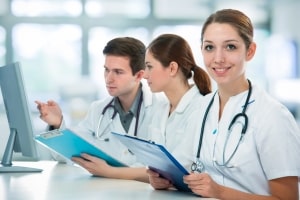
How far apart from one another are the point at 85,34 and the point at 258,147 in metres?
4.81

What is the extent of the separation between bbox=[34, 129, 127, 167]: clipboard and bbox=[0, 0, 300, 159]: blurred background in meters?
3.98

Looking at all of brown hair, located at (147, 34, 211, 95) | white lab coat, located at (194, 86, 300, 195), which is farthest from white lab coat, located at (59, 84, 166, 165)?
white lab coat, located at (194, 86, 300, 195)

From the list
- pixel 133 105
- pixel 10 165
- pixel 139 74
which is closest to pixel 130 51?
pixel 139 74

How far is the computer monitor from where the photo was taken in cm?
204

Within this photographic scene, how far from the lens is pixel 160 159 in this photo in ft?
5.06

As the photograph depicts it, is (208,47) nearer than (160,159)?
No

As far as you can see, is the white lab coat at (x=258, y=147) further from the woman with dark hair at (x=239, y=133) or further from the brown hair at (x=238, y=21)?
the brown hair at (x=238, y=21)

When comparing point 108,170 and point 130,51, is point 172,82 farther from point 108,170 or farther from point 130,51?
point 108,170

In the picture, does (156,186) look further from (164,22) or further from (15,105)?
(164,22)

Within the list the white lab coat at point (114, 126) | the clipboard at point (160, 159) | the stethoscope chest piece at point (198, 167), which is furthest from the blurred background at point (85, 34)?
the clipboard at point (160, 159)

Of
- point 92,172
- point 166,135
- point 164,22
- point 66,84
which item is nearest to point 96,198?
point 92,172

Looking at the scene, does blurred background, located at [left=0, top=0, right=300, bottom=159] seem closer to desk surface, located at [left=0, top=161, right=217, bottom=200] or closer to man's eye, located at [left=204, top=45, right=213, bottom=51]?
desk surface, located at [left=0, top=161, right=217, bottom=200]

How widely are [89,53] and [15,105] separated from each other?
420 centimetres

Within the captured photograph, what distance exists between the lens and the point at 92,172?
2035 mm
